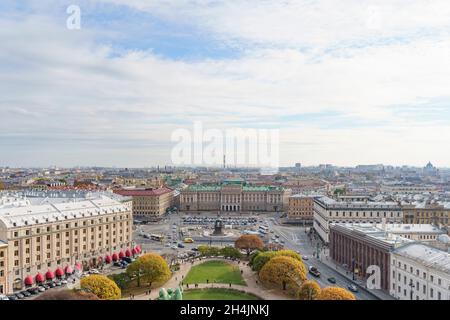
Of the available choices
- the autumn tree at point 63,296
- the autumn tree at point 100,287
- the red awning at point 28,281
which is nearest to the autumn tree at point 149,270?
the autumn tree at point 100,287

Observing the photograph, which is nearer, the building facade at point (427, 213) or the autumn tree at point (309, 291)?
the autumn tree at point (309, 291)

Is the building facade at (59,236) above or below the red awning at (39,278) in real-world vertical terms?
above

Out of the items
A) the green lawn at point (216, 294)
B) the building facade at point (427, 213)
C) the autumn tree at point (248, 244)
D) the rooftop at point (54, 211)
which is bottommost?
the green lawn at point (216, 294)

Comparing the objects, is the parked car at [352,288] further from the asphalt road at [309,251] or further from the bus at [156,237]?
the bus at [156,237]

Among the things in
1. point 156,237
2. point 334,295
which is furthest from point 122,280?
point 156,237
